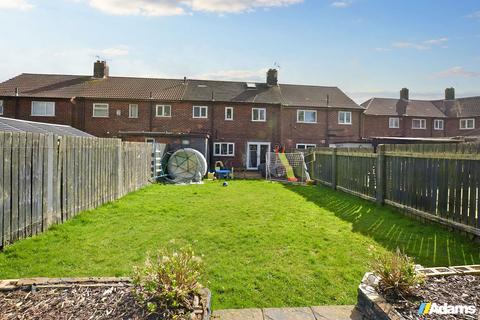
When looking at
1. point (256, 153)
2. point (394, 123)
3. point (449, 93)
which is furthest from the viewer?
point (449, 93)

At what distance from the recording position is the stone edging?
3192mm

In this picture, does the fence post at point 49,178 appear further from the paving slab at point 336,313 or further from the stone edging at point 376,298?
the stone edging at point 376,298

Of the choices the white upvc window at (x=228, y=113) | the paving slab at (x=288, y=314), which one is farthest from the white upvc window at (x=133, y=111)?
the paving slab at (x=288, y=314)

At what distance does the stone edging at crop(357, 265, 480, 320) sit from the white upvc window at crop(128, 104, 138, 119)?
26.0 metres

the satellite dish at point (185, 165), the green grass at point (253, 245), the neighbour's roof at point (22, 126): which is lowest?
the green grass at point (253, 245)

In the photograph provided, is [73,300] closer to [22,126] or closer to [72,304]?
[72,304]

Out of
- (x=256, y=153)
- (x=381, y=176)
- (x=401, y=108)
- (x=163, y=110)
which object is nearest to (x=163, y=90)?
(x=163, y=110)

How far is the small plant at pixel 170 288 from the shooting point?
121 inches

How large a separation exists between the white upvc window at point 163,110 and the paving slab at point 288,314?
82.5ft

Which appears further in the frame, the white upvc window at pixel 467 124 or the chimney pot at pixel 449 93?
the chimney pot at pixel 449 93

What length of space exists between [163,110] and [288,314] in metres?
25.5

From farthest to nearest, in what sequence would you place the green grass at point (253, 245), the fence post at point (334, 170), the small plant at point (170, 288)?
the fence post at point (334, 170)
the green grass at point (253, 245)
the small plant at point (170, 288)

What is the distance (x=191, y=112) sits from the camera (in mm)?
27734

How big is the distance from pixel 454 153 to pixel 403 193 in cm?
224
